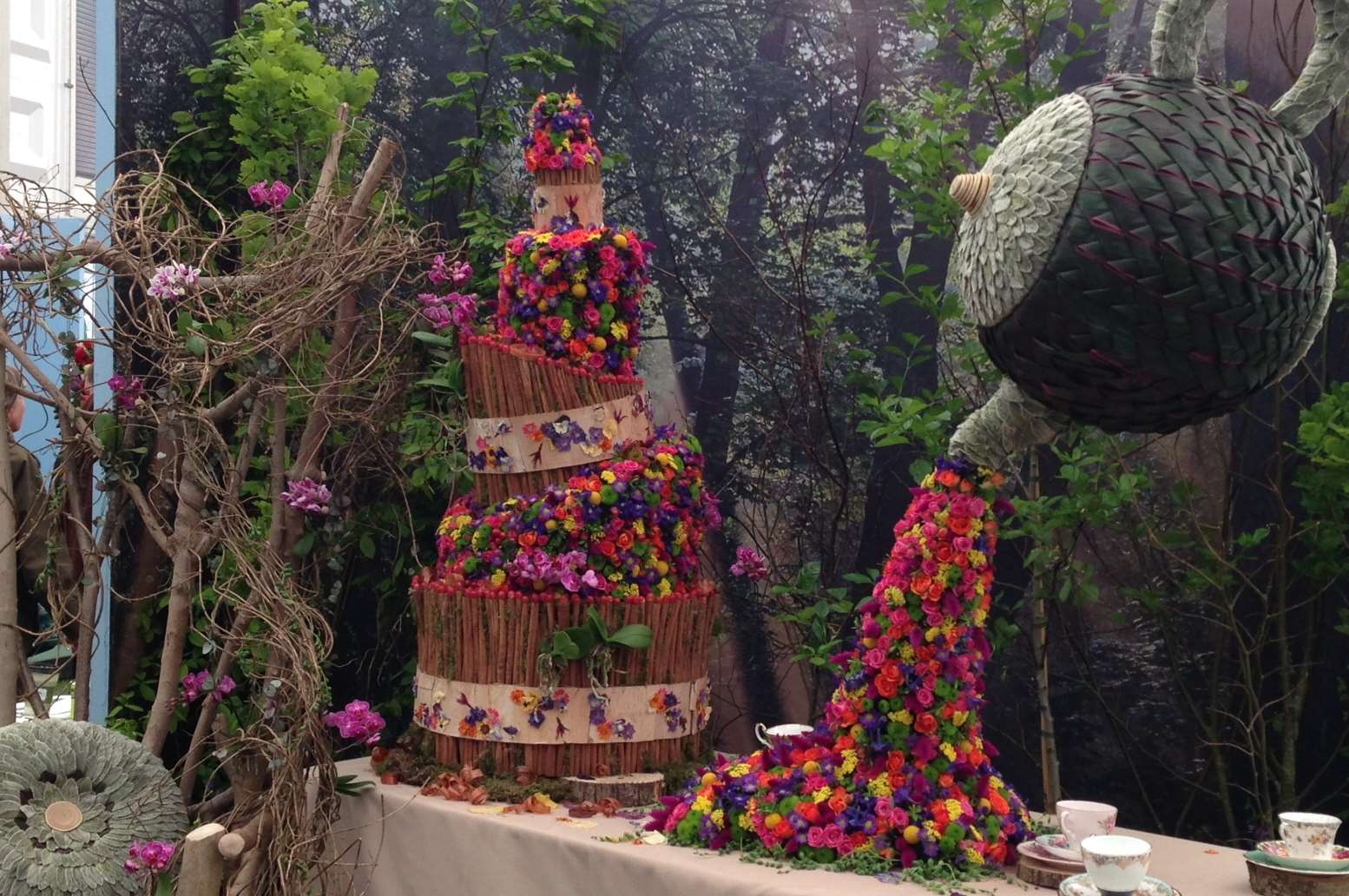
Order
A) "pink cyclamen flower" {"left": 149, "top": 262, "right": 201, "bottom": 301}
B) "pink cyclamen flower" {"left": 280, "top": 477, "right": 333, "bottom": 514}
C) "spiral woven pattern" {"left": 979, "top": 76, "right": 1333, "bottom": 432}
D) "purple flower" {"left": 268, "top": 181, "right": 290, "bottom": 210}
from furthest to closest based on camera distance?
"purple flower" {"left": 268, "top": 181, "right": 290, "bottom": 210}, "pink cyclamen flower" {"left": 280, "top": 477, "right": 333, "bottom": 514}, "pink cyclamen flower" {"left": 149, "top": 262, "right": 201, "bottom": 301}, "spiral woven pattern" {"left": 979, "top": 76, "right": 1333, "bottom": 432}

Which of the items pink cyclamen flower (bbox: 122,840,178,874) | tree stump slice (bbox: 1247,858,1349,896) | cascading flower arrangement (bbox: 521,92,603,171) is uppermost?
cascading flower arrangement (bbox: 521,92,603,171)

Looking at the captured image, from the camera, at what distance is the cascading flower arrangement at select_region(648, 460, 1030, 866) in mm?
2234

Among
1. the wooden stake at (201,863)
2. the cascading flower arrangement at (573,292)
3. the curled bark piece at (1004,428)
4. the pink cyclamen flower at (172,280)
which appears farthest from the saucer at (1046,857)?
the pink cyclamen flower at (172,280)

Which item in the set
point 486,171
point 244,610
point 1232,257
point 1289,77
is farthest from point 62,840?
point 1289,77

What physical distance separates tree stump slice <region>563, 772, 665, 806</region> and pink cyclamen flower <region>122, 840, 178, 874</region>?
0.87m

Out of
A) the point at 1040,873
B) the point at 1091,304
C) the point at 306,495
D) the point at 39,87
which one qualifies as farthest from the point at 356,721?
the point at 39,87

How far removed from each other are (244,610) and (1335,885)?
7.28ft

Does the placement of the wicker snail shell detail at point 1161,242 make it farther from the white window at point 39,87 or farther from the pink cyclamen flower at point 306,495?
the white window at point 39,87

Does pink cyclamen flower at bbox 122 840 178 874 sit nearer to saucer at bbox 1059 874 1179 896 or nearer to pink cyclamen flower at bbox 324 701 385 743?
pink cyclamen flower at bbox 324 701 385 743

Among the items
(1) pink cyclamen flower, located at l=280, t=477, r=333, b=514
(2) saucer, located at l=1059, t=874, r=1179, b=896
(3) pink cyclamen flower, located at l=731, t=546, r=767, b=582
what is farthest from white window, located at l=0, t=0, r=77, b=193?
(2) saucer, located at l=1059, t=874, r=1179, b=896

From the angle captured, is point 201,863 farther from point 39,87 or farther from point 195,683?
point 39,87

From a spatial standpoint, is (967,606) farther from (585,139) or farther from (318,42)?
(318,42)

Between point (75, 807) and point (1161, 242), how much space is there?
248 cm

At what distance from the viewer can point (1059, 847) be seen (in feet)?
7.25
